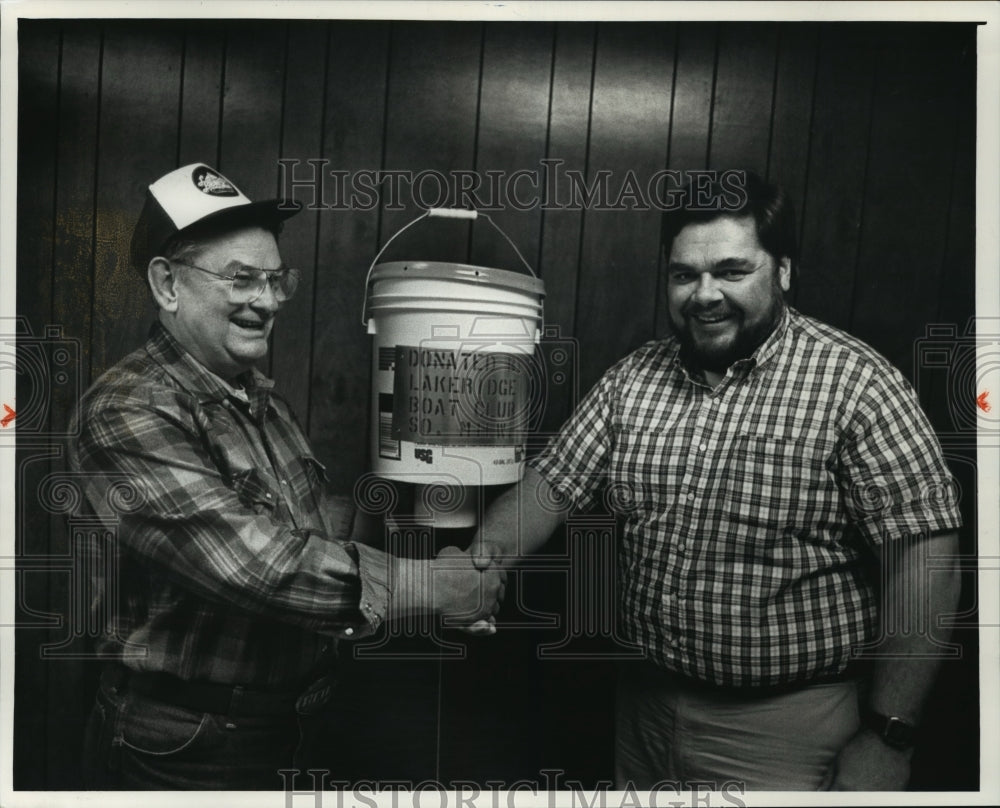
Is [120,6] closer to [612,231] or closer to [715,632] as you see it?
[612,231]

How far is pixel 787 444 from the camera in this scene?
1.73m

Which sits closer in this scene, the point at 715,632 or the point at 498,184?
the point at 715,632

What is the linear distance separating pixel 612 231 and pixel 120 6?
1.29 meters

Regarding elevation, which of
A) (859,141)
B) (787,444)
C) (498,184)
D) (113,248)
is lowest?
(787,444)

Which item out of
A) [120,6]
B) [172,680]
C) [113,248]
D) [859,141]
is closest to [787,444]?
[859,141]

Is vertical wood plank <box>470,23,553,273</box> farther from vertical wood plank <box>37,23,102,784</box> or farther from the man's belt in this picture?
the man's belt

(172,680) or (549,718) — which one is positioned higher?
(172,680)

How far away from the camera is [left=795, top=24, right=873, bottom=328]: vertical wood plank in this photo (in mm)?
1854

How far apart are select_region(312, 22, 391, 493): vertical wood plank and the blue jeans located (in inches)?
23.1

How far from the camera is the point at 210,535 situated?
1692 mm

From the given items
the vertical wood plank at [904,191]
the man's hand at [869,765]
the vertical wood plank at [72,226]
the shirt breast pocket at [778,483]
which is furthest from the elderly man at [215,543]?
the vertical wood plank at [904,191]

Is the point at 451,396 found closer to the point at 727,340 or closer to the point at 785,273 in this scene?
the point at 727,340

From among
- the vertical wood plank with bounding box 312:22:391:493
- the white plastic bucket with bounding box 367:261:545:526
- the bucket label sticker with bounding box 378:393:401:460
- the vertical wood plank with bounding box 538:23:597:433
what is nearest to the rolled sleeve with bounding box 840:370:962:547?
the vertical wood plank with bounding box 538:23:597:433

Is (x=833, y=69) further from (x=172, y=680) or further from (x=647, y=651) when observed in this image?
(x=172, y=680)
